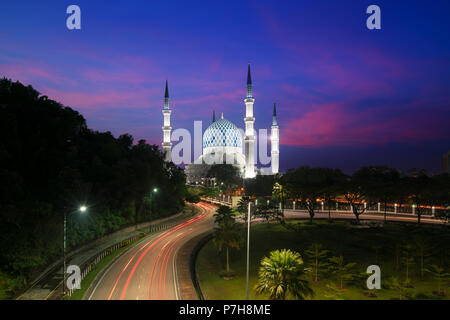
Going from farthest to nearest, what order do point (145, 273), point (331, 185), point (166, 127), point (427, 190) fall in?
point (166, 127) → point (331, 185) → point (427, 190) → point (145, 273)

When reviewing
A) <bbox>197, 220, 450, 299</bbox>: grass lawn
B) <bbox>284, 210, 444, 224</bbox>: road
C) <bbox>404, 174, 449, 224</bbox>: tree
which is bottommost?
<bbox>197, 220, 450, 299</bbox>: grass lawn

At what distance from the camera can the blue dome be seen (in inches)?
5561

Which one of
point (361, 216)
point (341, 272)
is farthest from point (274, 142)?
point (341, 272)

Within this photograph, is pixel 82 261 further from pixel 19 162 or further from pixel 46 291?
pixel 19 162

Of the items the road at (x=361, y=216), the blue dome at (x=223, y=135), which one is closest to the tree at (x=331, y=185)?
the road at (x=361, y=216)

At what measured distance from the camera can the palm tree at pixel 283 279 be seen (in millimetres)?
24531

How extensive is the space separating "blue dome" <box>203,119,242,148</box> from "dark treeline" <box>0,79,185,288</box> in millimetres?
69658

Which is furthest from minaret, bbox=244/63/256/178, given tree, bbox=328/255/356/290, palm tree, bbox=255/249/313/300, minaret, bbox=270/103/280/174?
palm tree, bbox=255/249/313/300

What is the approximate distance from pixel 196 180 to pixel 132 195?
85646 millimetres

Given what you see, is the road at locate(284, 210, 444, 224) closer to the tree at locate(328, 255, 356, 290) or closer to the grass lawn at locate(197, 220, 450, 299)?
the grass lawn at locate(197, 220, 450, 299)

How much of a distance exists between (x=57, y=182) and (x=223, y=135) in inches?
3784

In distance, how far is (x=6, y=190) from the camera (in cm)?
4088

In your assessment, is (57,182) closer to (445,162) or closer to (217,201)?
(217,201)

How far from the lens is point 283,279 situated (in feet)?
82.9
